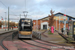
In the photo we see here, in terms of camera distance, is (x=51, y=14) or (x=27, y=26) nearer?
(x=27, y=26)

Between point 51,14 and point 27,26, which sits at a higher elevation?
point 51,14

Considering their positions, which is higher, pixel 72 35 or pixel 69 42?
pixel 72 35

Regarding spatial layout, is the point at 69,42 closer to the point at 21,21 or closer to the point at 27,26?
the point at 27,26

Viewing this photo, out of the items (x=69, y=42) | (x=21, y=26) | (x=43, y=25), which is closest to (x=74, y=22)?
(x=69, y=42)

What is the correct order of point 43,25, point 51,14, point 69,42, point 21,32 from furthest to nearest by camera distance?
point 43,25 → point 51,14 → point 21,32 → point 69,42

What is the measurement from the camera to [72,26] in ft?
43.8

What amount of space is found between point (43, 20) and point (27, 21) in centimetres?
4945

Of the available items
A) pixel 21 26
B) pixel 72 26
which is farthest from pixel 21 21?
pixel 72 26

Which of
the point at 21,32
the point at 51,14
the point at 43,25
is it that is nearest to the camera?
the point at 21,32

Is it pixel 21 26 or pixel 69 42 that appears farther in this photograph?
pixel 21 26

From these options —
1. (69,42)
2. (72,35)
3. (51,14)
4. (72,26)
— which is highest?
(51,14)

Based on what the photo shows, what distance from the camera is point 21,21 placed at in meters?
16.1

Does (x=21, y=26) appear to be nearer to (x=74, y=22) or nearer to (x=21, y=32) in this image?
(x=21, y=32)

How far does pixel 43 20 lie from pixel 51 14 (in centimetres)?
3659
